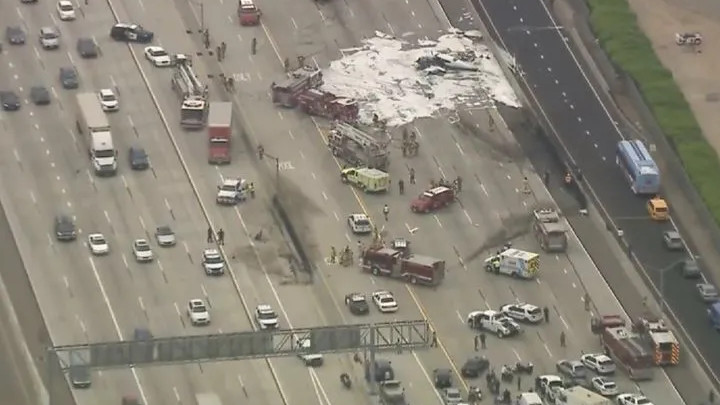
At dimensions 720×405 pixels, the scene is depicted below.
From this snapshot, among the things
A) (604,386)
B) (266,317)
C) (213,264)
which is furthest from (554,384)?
(213,264)

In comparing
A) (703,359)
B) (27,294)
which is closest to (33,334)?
(27,294)

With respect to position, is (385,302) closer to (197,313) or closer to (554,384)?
(197,313)

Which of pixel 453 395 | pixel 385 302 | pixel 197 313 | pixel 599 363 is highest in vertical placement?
pixel 197 313

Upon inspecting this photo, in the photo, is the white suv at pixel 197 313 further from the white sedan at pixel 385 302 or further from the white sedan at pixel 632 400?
the white sedan at pixel 632 400

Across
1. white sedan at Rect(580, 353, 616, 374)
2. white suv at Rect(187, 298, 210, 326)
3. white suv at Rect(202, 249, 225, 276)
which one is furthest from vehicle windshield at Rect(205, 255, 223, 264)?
white sedan at Rect(580, 353, 616, 374)

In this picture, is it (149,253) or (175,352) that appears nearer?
(175,352)

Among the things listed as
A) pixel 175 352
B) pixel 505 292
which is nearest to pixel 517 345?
pixel 505 292

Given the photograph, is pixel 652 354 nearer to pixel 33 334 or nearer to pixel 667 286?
pixel 667 286
